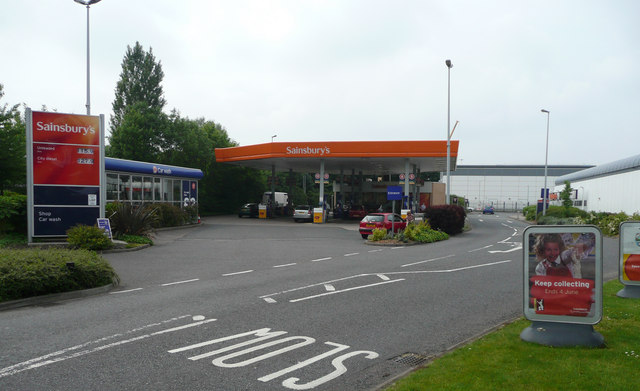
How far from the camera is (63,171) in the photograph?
57.2ft

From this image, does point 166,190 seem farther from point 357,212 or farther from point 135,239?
point 357,212

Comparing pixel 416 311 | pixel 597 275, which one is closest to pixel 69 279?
pixel 416 311

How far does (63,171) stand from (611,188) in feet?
134

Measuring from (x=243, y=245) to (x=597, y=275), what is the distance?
15.9 metres

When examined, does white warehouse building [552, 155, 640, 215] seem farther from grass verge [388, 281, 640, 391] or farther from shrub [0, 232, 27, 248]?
shrub [0, 232, 27, 248]

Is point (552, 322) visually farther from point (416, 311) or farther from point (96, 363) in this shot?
point (96, 363)

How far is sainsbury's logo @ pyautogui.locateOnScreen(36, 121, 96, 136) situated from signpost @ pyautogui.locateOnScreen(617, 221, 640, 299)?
58.0 ft

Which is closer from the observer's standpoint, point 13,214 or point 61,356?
point 61,356

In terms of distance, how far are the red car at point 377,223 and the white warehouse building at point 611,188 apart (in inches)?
732

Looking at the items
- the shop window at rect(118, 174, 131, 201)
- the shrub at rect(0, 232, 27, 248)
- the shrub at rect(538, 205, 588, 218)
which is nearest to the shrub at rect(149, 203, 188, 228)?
the shop window at rect(118, 174, 131, 201)

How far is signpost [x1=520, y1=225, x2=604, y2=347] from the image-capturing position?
5.91 metres

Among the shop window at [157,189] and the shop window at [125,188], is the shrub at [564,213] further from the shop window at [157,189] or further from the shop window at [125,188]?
the shop window at [125,188]

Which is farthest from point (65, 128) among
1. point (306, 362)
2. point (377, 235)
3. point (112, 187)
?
point (306, 362)

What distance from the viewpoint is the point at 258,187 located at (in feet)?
175
